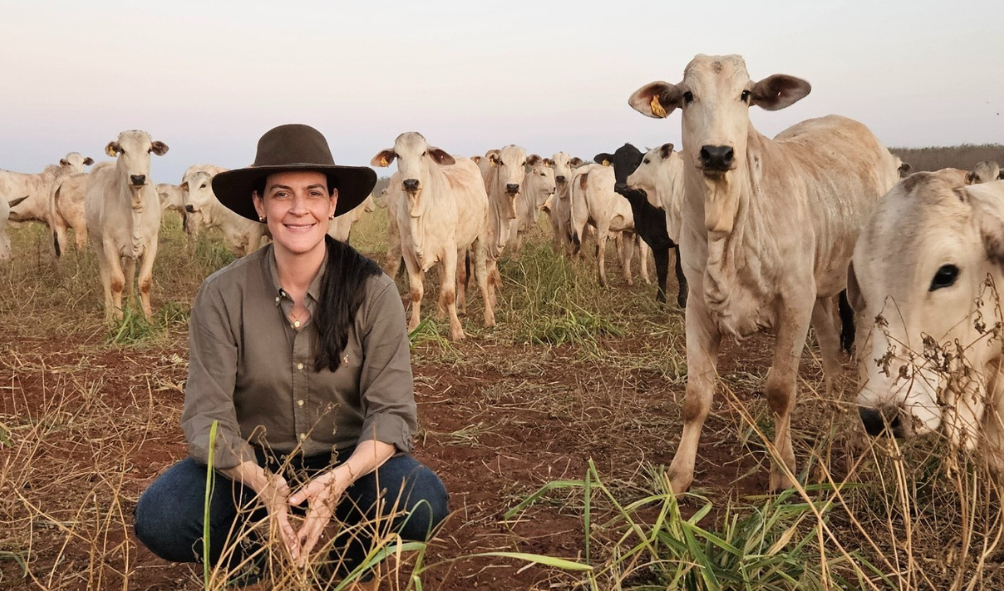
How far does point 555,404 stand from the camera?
606 cm

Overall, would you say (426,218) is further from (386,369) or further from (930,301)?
(930,301)

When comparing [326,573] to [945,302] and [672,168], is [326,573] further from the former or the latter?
[672,168]

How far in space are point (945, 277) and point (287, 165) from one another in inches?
94.4

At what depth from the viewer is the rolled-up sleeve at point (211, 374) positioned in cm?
283

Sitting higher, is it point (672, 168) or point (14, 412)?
point (672, 168)

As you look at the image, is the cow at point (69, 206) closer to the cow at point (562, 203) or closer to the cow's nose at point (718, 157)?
the cow at point (562, 203)

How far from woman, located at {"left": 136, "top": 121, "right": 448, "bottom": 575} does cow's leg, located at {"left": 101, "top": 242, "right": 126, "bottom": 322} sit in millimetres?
7047

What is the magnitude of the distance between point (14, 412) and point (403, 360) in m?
3.94

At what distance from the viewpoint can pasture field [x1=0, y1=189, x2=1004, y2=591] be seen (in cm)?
289

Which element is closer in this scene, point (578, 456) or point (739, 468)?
point (739, 468)

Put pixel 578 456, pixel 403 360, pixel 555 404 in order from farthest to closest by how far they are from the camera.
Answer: pixel 555 404 < pixel 578 456 < pixel 403 360

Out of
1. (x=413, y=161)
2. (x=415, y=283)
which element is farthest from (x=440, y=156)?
(x=415, y=283)

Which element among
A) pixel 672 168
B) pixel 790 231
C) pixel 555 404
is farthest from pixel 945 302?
pixel 672 168

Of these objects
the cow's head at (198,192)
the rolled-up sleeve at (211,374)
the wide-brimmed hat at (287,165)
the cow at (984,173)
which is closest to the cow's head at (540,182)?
the cow's head at (198,192)
